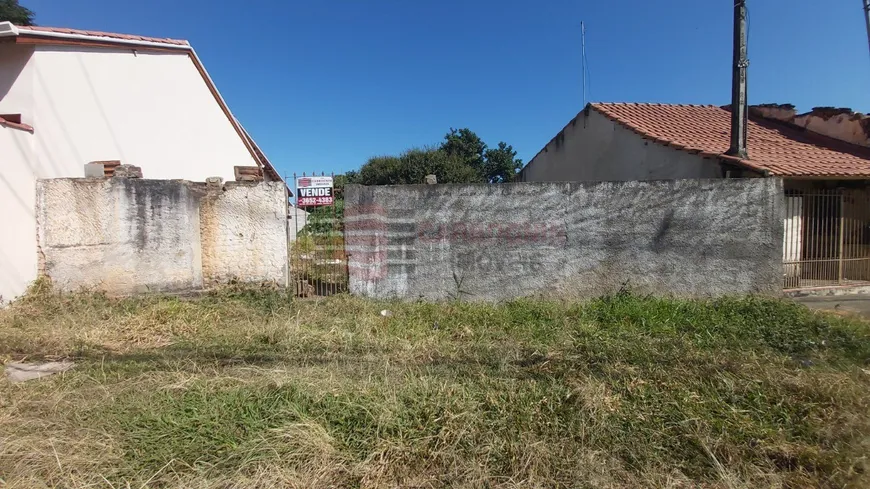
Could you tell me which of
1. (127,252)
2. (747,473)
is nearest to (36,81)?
(127,252)

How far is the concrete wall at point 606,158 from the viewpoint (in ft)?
27.8

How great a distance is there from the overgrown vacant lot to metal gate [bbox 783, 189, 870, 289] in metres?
2.87

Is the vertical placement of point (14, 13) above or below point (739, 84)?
above

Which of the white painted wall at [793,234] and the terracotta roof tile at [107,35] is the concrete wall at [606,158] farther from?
A: the terracotta roof tile at [107,35]

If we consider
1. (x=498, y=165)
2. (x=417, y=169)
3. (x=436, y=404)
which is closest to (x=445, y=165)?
(x=417, y=169)

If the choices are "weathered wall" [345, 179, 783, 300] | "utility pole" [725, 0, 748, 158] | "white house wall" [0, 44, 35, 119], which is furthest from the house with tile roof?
"white house wall" [0, 44, 35, 119]

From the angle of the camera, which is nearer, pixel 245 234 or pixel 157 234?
pixel 157 234

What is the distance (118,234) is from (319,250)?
2.75m

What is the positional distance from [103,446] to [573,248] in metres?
5.58

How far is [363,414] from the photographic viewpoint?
288 cm

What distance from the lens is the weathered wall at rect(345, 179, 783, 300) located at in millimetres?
6082

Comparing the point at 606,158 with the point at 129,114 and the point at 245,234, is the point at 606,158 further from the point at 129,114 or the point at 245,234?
the point at 129,114

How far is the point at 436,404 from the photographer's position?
297cm

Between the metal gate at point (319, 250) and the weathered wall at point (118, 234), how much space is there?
1459 millimetres
